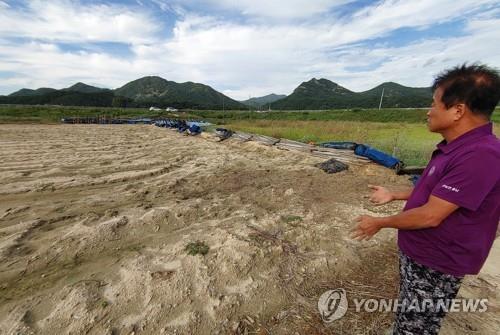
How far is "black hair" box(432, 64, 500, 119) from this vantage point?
129cm

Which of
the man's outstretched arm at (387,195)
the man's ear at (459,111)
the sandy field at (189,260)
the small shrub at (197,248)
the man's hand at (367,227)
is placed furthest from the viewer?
the small shrub at (197,248)

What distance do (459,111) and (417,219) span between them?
2.02ft

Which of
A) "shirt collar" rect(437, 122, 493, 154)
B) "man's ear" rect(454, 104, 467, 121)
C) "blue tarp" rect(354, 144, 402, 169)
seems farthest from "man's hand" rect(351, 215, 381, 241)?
"blue tarp" rect(354, 144, 402, 169)

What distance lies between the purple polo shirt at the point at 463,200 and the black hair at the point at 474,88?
0.12 m

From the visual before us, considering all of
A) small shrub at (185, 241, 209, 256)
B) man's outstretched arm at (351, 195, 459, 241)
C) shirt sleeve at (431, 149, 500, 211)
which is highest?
shirt sleeve at (431, 149, 500, 211)

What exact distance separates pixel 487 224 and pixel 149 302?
2899 millimetres

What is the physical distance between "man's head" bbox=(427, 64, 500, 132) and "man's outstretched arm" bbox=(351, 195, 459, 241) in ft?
1.47

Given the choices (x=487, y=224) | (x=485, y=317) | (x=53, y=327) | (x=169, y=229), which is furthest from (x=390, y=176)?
(x=53, y=327)

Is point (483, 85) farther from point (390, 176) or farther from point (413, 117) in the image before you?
point (413, 117)

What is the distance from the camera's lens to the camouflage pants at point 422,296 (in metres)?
1.51

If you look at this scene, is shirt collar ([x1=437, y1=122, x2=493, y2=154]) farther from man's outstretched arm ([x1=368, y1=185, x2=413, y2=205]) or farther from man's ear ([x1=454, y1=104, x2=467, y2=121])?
man's outstretched arm ([x1=368, y1=185, x2=413, y2=205])

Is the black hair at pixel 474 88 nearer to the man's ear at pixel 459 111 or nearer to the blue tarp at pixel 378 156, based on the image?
the man's ear at pixel 459 111

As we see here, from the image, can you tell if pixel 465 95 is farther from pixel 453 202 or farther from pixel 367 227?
pixel 367 227

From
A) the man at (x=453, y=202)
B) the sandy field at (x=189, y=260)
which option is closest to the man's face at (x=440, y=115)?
the man at (x=453, y=202)
